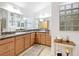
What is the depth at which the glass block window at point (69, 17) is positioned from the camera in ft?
7.24

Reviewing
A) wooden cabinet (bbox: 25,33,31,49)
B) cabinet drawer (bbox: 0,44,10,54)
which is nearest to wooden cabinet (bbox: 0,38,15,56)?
cabinet drawer (bbox: 0,44,10,54)

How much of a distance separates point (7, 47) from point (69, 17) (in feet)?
5.17

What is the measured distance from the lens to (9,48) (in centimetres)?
272

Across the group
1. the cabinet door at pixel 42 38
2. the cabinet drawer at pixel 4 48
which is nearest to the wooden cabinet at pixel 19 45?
the cabinet drawer at pixel 4 48

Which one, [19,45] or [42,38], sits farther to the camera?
[42,38]

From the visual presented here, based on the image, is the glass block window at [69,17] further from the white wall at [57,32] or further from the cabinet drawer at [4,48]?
the cabinet drawer at [4,48]

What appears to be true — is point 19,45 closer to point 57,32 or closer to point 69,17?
point 57,32

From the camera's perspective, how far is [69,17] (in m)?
2.31

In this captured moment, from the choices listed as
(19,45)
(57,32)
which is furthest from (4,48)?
(57,32)

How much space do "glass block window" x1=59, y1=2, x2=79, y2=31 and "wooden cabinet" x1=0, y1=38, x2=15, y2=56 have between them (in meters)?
1.29

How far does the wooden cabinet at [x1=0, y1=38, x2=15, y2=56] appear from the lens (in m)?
2.41

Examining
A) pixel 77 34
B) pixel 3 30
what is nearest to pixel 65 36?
pixel 77 34

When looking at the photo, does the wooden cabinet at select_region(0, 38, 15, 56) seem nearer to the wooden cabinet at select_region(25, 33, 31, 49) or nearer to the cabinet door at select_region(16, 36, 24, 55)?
the cabinet door at select_region(16, 36, 24, 55)

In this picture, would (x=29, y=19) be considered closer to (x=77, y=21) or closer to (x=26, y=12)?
(x=26, y=12)
